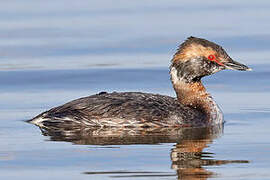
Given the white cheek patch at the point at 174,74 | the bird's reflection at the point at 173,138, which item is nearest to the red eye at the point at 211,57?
the white cheek patch at the point at 174,74

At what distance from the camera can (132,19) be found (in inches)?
898

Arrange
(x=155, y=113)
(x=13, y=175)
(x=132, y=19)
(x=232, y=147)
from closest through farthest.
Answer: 1. (x=13, y=175)
2. (x=232, y=147)
3. (x=155, y=113)
4. (x=132, y=19)

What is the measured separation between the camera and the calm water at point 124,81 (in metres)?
11.1

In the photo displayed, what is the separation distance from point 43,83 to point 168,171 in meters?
7.13

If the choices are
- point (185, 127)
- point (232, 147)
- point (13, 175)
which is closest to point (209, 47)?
point (185, 127)

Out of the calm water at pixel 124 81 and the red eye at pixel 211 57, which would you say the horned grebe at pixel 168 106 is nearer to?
the red eye at pixel 211 57

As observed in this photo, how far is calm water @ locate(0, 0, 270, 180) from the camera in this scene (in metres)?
11.1

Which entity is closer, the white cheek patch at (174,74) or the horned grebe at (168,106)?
the horned grebe at (168,106)

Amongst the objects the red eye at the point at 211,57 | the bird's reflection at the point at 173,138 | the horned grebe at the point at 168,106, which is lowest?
the bird's reflection at the point at 173,138

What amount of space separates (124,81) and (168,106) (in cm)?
399

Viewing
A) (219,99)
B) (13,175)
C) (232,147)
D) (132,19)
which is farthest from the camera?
(132,19)

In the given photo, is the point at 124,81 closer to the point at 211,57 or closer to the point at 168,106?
the point at 211,57

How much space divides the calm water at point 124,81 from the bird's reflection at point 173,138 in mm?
13

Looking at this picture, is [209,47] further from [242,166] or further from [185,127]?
[242,166]
